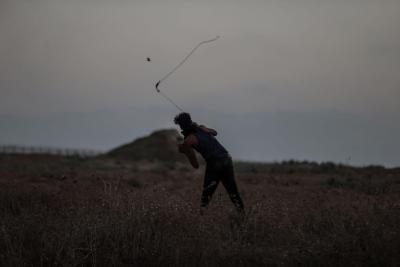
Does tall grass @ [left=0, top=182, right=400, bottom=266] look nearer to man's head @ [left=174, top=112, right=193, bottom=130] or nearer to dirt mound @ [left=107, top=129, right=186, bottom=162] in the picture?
man's head @ [left=174, top=112, right=193, bottom=130]

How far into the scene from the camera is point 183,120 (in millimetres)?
10031

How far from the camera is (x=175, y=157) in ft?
164

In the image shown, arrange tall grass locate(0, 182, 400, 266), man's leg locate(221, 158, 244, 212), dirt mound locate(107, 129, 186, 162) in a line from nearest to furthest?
1. tall grass locate(0, 182, 400, 266)
2. man's leg locate(221, 158, 244, 212)
3. dirt mound locate(107, 129, 186, 162)

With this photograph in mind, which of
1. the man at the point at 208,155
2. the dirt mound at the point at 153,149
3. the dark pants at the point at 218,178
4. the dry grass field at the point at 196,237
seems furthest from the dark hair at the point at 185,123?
the dirt mound at the point at 153,149

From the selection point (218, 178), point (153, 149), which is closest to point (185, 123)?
point (218, 178)

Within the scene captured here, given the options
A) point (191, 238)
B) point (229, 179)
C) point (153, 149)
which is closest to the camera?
point (191, 238)

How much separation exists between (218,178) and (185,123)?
100 cm

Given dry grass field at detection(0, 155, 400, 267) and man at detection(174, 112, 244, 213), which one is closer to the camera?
dry grass field at detection(0, 155, 400, 267)

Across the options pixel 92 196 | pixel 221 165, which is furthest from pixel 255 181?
pixel 221 165

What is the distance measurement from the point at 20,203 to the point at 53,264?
4.58 m

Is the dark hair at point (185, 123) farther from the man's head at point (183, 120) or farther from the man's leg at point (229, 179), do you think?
the man's leg at point (229, 179)

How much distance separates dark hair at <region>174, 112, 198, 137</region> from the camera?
1002 centimetres

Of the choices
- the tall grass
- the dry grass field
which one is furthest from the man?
the tall grass

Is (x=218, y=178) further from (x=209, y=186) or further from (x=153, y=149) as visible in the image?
(x=153, y=149)
